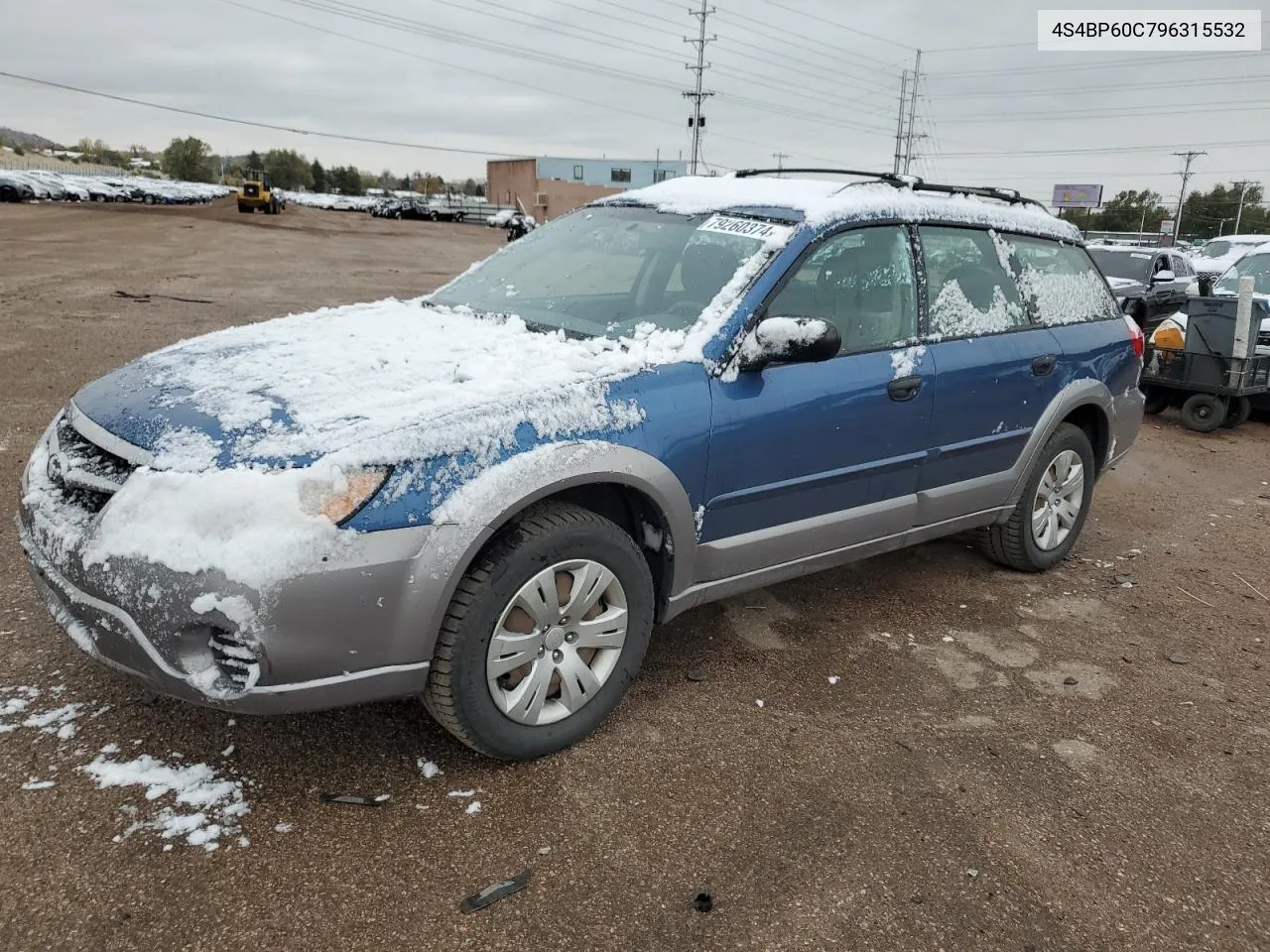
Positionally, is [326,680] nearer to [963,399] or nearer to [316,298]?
[963,399]

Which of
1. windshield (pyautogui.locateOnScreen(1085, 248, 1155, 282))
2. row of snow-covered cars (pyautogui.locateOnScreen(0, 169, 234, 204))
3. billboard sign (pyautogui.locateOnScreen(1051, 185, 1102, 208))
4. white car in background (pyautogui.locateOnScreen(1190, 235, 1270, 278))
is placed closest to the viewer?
windshield (pyautogui.locateOnScreen(1085, 248, 1155, 282))

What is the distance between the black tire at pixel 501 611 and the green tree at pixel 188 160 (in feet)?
463

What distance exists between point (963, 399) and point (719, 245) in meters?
1.20

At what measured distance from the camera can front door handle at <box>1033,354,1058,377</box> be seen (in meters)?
4.18

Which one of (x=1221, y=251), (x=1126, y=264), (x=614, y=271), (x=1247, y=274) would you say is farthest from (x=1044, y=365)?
(x=1221, y=251)

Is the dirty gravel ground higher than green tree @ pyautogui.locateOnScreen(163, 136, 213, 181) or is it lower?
lower

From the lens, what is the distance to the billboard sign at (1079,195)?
290 ft

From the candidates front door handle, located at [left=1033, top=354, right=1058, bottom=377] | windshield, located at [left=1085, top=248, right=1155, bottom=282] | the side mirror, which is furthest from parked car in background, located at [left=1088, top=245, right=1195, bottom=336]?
the side mirror

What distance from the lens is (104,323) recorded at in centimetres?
1059

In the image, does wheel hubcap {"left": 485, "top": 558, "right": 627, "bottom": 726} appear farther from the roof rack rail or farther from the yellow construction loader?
the yellow construction loader

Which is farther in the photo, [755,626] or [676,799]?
[755,626]

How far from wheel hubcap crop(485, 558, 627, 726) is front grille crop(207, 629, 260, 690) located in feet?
2.03

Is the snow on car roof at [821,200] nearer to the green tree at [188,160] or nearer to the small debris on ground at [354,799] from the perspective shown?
the small debris on ground at [354,799]

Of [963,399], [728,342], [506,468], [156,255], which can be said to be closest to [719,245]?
[728,342]
